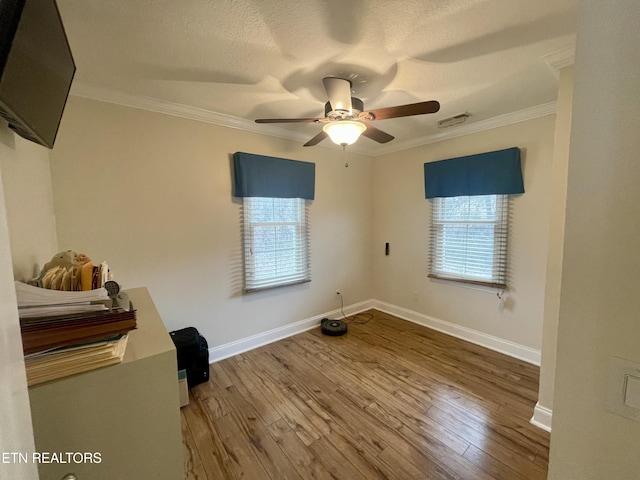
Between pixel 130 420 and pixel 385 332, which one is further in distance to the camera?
pixel 385 332

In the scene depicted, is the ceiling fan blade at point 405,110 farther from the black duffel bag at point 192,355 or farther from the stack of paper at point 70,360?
the black duffel bag at point 192,355

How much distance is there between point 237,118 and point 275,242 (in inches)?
53.4

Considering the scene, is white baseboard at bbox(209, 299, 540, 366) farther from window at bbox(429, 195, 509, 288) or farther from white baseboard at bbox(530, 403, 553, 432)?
white baseboard at bbox(530, 403, 553, 432)

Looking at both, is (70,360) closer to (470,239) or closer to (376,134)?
(376,134)

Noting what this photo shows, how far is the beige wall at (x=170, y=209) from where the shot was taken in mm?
1983

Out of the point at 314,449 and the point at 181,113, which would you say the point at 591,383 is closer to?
the point at 314,449

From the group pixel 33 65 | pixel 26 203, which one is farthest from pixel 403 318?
pixel 33 65

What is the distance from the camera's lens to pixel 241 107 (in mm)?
2377

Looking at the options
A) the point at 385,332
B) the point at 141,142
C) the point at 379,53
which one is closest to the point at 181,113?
the point at 141,142

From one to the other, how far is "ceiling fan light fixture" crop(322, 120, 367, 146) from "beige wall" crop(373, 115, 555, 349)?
71.4 inches

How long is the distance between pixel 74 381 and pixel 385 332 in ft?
10.0

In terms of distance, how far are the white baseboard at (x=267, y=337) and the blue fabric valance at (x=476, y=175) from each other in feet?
6.70

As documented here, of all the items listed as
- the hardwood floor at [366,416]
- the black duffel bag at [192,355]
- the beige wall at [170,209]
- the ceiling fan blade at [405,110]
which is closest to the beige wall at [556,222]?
the hardwood floor at [366,416]

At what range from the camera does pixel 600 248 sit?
65 centimetres
